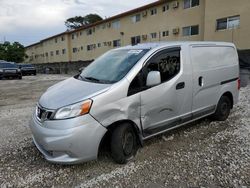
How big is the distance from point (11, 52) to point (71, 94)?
52.8 meters

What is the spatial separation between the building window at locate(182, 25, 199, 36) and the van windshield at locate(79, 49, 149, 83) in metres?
17.6

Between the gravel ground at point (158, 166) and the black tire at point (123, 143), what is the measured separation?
116mm

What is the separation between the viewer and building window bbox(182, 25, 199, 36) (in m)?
19.9

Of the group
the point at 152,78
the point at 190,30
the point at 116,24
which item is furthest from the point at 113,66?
the point at 116,24

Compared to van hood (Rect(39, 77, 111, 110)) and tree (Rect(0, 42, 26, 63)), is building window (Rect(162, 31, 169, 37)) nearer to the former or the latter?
van hood (Rect(39, 77, 111, 110))

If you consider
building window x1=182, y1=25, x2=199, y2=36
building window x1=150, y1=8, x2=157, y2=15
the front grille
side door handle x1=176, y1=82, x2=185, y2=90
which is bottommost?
the front grille

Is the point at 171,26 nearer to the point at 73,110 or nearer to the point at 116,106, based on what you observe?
the point at 116,106

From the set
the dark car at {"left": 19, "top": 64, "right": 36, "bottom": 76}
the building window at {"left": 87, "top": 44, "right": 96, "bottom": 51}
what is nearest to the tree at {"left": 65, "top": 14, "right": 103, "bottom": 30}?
the building window at {"left": 87, "top": 44, "right": 96, "bottom": 51}

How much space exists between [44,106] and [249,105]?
5578 millimetres

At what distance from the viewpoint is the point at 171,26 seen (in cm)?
2203


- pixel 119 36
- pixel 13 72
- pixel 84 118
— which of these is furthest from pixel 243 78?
pixel 119 36

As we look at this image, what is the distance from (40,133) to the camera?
3.04m

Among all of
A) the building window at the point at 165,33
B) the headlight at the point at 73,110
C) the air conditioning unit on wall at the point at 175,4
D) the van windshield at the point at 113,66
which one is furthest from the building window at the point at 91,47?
the headlight at the point at 73,110

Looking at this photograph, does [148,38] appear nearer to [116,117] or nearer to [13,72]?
[13,72]
